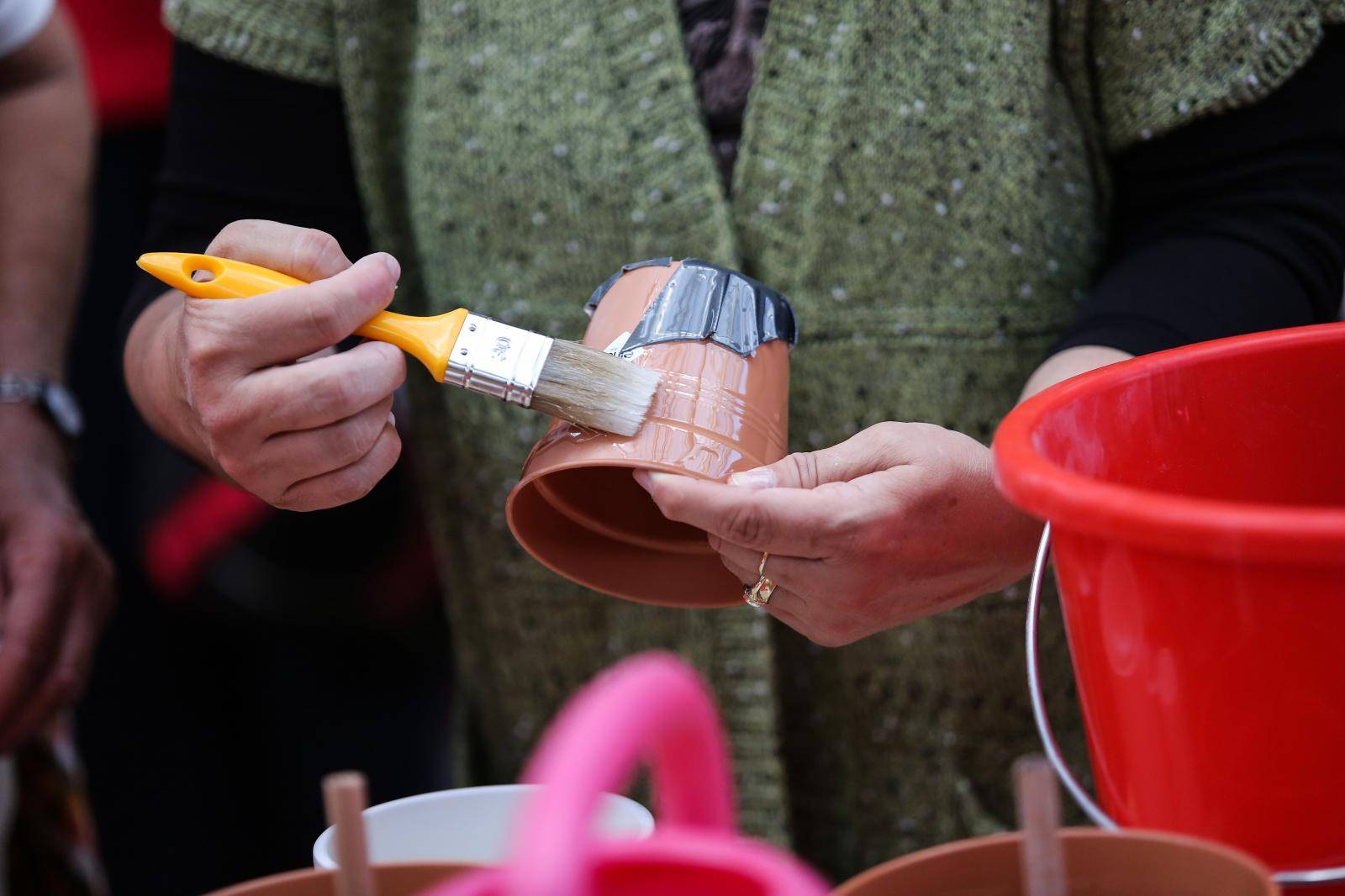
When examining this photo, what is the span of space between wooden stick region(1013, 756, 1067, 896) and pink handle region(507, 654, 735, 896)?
9 centimetres

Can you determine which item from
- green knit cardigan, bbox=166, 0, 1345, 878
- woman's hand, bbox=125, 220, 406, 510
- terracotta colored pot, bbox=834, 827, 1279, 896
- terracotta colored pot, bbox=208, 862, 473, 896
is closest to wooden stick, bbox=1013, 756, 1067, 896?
terracotta colored pot, bbox=834, 827, 1279, 896

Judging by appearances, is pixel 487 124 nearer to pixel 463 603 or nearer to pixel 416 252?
pixel 416 252

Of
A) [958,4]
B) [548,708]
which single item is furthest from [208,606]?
[958,4]

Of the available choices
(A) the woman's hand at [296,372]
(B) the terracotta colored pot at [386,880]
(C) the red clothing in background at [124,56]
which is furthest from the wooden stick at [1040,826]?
(C) the red clothing in background at [124,56]

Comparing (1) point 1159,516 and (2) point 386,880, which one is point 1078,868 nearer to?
(1) point 1159,516

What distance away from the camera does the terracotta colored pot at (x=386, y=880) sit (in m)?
0.43

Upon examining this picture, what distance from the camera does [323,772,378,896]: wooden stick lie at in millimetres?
374

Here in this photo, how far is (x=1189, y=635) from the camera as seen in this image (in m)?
0.43

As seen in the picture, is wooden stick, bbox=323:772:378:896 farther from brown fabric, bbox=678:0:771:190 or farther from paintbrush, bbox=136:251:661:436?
brown fabric, bbox=678:0:771:190

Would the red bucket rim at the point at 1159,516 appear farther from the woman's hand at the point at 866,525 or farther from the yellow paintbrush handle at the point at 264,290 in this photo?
the yellow paintbrush handle at the point at 264,290

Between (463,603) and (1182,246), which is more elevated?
(1182,246)

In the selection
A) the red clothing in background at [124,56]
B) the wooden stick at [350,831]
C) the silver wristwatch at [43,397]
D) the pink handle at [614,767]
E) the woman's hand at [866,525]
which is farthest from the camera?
the red clothing in background at [124,56]

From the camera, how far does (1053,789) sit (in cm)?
36

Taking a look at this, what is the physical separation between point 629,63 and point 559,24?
0.20 feet
